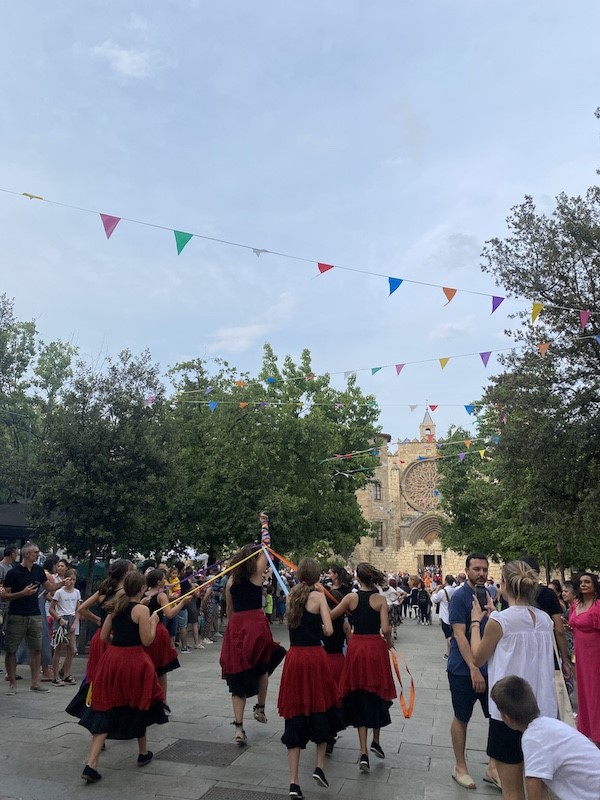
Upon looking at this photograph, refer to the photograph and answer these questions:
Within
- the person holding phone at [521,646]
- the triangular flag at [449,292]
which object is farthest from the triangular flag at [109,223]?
the person holding phone at [521,646]

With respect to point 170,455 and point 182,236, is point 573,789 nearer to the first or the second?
point 182,236

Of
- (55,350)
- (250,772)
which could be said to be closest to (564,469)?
(250,772)

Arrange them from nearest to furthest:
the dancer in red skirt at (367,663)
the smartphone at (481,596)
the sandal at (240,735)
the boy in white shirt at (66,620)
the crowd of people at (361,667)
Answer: the crowd of people at (361,667) → the smartphone at (481,596) → the dancer in red skirt at (367,663) → the sandal at (240,735) → the boy in white shirt at (66,620)

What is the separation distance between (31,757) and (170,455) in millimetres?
8874

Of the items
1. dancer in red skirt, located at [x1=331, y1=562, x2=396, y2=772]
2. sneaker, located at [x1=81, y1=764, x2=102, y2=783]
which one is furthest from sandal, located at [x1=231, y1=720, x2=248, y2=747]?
sneaker, located at [x1=81, y1=764, x2=102, y2=783]

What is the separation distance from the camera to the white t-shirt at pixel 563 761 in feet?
8.98

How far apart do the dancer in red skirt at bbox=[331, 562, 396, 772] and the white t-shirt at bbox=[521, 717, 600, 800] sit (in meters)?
2.69

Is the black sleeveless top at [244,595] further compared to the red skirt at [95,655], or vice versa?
the black sleeveless top at [244,595]

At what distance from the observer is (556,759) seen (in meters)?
2.82

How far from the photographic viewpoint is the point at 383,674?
18.4 feet

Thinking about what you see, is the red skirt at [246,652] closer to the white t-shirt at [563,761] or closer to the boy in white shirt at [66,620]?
the boy in white shirt at [66,620]

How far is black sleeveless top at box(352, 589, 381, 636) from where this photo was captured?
224 inches

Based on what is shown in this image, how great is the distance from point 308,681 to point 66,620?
5.20 meters

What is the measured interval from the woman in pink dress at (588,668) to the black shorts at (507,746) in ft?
7.31
